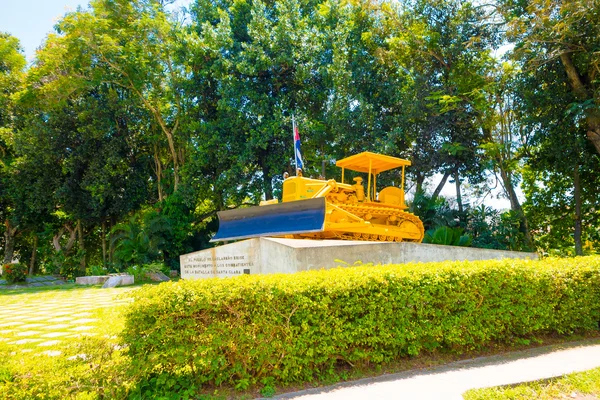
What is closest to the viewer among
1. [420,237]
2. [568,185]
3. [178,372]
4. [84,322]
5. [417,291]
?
[178,372]

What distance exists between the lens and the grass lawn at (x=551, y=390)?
3234 millimetres

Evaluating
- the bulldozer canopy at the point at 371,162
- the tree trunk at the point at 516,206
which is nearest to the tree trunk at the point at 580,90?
the tree trunk at the point at 516,206

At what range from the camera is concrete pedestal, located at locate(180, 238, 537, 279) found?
627cm

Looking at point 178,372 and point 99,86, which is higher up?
point 99,86

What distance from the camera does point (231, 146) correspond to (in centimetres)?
1766

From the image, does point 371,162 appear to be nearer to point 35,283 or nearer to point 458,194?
point 458,194

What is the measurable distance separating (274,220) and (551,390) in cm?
734

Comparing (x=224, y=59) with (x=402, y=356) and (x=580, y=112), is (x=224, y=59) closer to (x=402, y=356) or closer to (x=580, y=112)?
(x=580, y=112)

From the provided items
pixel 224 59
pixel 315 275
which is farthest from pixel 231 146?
pixel 315 275

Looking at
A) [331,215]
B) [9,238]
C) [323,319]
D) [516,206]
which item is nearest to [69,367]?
[323,319]

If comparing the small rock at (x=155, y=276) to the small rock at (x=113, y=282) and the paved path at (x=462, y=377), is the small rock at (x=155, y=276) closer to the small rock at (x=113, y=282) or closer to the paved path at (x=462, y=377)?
the small rock at (x=113, y=282)

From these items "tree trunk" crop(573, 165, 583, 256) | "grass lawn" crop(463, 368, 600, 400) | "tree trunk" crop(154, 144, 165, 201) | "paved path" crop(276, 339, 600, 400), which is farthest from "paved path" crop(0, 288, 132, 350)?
"tree trunk" crop(573, 165, 583, 256)

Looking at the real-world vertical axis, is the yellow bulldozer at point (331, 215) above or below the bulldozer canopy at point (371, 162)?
below

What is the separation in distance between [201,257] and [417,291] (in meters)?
5.68
